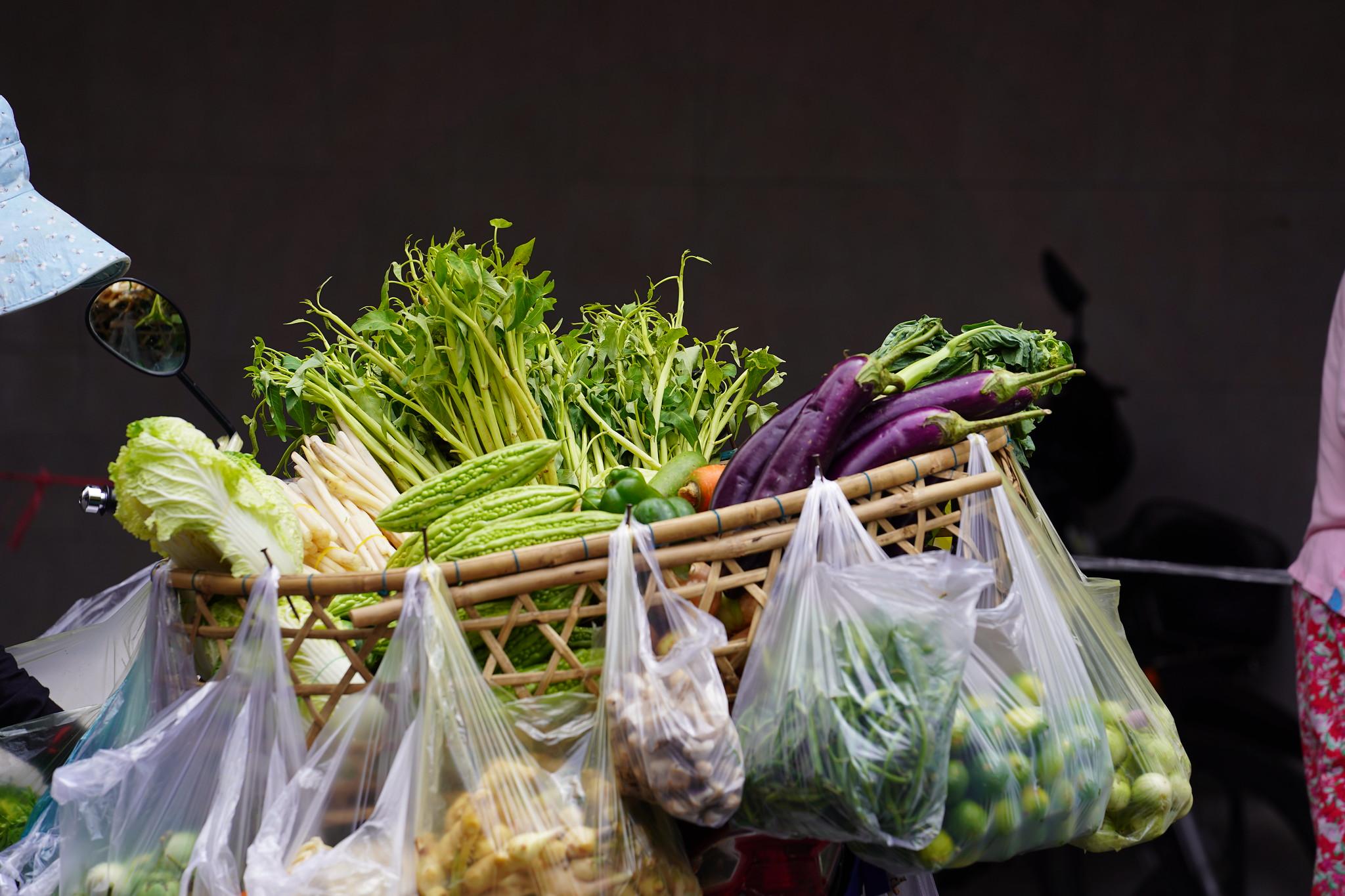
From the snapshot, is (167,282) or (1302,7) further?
(167,282)

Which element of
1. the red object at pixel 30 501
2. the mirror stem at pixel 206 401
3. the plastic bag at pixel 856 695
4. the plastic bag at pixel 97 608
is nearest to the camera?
the plastic bag at pixel 856 695

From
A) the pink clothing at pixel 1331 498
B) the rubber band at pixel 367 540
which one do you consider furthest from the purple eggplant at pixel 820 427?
the pink clothing at pixel 1331 498

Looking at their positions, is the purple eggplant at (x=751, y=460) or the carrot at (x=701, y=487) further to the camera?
the carrot at (x=701, y=487)

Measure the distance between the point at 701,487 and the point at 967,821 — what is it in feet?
1.96

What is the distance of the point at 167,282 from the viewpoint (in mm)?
4414

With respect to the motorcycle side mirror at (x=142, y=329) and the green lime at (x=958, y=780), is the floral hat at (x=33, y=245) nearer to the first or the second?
the motorcycle side mirror at (x=142, y=329)

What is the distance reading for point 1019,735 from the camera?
130cm

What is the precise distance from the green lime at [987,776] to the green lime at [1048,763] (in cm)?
5

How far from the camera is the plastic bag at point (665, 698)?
1.24 m

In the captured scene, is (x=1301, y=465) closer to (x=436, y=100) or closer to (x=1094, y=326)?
(x=1094, y=326)

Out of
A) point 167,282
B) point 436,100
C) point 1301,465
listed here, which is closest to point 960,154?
point 1301,465

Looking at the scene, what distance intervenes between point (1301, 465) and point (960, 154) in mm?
1581

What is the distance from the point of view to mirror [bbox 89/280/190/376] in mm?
1871

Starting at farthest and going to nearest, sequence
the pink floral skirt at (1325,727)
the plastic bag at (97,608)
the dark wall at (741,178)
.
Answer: the dark wall at (741,178)
the pink floral skirt at (1325,727)
the plastic bag at (97,608)
